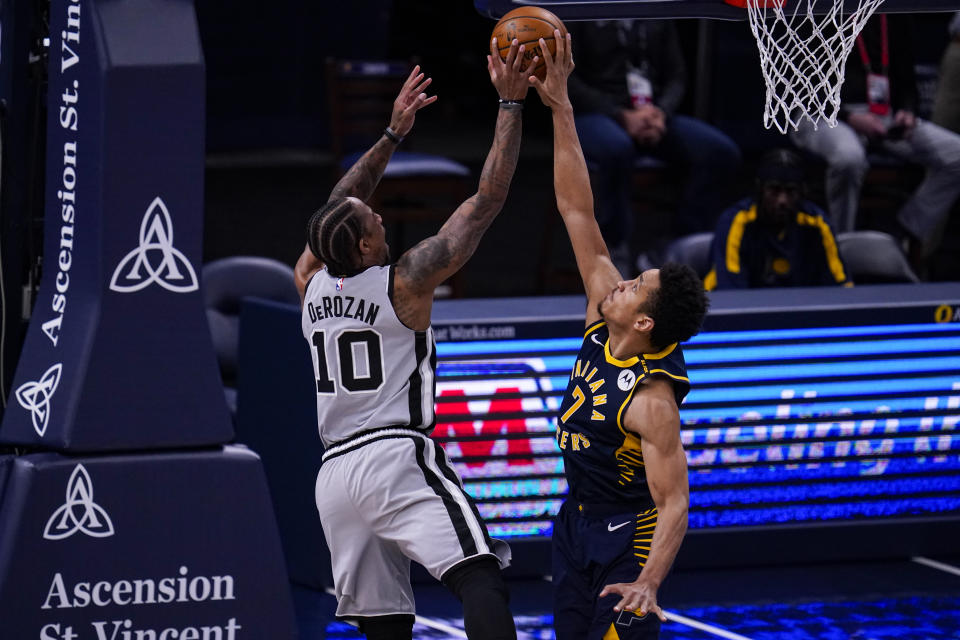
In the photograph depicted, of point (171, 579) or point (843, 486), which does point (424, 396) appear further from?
point (843, 486)

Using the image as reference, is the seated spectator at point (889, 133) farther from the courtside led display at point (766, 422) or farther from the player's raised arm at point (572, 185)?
the player's raised arm at point (572, 185)

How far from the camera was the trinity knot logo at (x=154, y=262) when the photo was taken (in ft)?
16.1

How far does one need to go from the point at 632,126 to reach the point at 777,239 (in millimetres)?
1457

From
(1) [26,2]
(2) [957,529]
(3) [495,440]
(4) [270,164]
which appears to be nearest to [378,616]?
(3) [495,440]

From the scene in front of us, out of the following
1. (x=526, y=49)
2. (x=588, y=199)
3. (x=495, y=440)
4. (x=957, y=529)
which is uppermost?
(x=526, y=49)

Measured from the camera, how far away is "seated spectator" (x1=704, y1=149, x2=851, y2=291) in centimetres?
777

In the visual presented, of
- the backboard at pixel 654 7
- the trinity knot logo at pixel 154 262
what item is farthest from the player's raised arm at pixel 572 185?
the trinity knot logo at pixel 154 262

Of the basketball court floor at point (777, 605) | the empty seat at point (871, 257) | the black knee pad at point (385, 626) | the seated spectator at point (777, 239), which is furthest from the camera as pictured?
the empty seat at point (871, 257)

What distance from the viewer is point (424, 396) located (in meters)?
4.92

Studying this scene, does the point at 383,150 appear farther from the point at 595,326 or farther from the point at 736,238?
the point at 736,238

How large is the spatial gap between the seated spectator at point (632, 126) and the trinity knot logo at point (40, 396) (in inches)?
169

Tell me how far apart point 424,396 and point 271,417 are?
186cm

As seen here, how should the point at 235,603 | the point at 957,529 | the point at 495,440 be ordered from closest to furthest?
the point at 235,603 → the point at 495,440 → the point at 957,529

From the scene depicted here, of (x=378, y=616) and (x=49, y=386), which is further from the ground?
(x=49, y=386)
